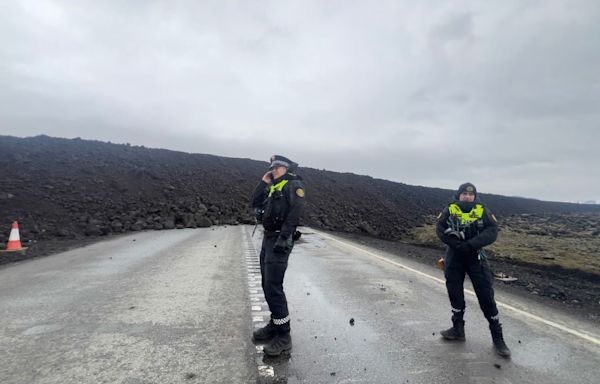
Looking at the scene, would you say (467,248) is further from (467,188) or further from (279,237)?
(279,237)

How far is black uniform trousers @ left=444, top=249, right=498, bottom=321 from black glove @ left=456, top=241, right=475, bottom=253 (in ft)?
0.56

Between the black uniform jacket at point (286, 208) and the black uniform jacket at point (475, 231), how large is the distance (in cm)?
189

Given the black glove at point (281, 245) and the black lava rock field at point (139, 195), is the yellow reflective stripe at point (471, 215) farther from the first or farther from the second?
the black lava rock field at point (139, 195)

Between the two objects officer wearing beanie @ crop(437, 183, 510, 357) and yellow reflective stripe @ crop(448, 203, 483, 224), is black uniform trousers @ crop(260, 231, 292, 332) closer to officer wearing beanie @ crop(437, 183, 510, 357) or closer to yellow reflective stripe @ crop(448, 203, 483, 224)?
officer wearing beanie @ crop(437, 183, 510, 357)

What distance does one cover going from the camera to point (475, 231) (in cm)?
507

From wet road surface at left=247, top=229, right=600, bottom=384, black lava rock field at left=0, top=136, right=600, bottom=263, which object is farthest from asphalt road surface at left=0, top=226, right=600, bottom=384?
black lava rock field at left=0, top=136, right=600, bottom=263

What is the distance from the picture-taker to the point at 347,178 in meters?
59.8

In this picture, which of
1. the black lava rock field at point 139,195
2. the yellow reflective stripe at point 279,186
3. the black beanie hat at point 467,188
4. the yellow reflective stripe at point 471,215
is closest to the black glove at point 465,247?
the yellow reflective stripe at point 471,215

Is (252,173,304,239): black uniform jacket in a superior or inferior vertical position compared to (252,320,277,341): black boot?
superior

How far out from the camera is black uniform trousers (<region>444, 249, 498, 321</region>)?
4984mm

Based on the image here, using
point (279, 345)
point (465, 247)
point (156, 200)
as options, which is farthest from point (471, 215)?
point (156, 200)

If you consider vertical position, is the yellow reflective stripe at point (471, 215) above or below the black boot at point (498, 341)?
above

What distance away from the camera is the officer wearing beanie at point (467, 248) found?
4949 mm

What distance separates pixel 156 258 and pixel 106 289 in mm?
4345
